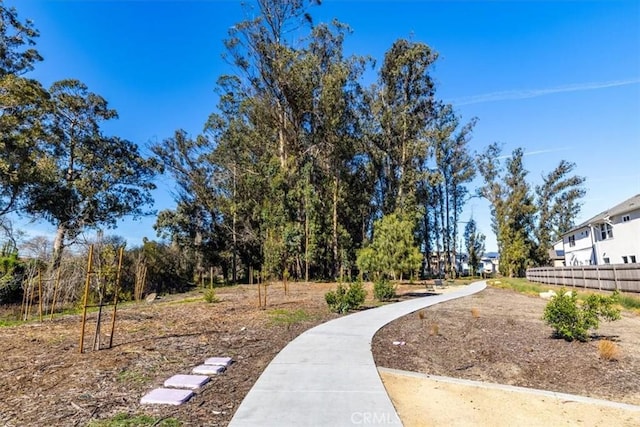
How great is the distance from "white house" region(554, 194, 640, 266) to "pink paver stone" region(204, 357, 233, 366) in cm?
2565

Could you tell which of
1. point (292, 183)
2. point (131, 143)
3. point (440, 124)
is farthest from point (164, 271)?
point (440, 124)

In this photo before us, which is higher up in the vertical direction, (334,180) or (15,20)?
(15,20)

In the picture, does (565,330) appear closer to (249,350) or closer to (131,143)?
(249,350)

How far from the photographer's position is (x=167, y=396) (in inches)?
161

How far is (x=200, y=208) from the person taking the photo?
34.9m

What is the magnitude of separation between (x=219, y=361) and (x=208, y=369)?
444 mm

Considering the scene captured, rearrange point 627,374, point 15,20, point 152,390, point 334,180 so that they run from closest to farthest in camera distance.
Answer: point 152,390 < point 627,374 < point 15,20 < point 334,180

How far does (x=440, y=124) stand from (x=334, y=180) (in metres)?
15.8

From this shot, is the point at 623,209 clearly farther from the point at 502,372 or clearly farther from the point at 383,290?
the point at 502,372

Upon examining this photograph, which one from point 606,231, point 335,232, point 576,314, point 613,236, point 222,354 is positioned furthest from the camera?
point 335,232

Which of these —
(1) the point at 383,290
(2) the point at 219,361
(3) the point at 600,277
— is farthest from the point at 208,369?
(3) the point at 600,277

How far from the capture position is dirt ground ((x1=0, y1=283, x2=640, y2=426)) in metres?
3.95

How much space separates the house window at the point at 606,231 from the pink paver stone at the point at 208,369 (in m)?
29.7

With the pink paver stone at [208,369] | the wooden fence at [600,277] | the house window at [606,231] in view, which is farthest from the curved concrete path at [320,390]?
the house window at [606,231]
